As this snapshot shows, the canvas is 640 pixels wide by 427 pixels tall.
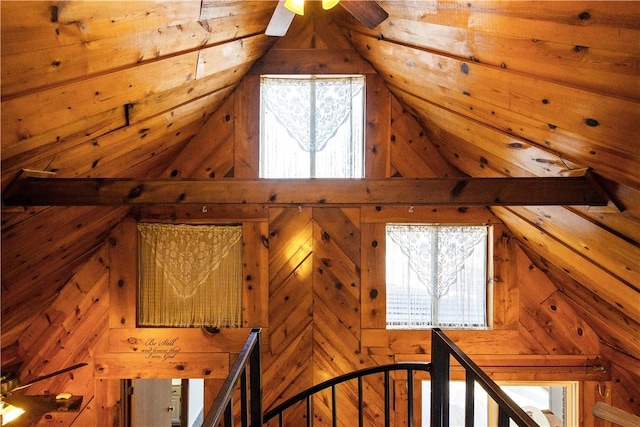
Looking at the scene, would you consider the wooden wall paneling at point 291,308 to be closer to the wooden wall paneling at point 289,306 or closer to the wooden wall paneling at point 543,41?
the wooden wall paneling at point 289,306

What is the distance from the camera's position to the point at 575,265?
2.99m

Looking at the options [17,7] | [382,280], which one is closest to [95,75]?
[17,7]

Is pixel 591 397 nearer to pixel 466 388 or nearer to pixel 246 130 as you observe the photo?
pixel 466 388

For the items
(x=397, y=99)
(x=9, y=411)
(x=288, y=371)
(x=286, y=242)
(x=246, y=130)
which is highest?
(x=397, y=99)

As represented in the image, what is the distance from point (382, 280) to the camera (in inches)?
149

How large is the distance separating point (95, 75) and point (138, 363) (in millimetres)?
3012

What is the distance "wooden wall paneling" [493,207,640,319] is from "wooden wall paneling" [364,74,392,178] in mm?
1211

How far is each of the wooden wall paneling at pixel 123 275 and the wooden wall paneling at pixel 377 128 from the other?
2473mm

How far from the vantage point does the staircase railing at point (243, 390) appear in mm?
1095

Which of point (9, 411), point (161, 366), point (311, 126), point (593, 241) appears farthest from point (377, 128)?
point (9, 411)

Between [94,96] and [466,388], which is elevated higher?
[94,96]

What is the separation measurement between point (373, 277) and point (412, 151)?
1341 mm

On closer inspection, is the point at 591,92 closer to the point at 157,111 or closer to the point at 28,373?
the point at 157,111

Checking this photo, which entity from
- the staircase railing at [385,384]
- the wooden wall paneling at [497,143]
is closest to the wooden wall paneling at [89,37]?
the wooden wall paneling at [497,143]
